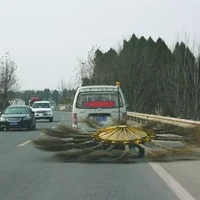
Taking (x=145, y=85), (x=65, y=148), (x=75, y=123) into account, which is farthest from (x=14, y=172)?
(x=145, y=85)

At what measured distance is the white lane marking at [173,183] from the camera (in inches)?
356

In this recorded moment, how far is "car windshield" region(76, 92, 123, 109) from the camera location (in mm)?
17391

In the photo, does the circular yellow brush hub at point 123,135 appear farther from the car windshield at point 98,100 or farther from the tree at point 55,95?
the tree at point 55,95

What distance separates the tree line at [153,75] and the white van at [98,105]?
1461 cm

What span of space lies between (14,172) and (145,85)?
38.4 m

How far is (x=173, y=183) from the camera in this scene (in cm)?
1046

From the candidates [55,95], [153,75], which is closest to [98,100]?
[153,75]

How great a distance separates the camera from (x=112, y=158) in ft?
46.3

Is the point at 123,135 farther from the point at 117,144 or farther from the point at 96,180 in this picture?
the point at 96,180

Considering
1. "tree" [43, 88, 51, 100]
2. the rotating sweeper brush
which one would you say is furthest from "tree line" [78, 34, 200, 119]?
"tree" [43, 88, 51, 100]

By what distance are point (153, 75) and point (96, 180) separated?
40.4m

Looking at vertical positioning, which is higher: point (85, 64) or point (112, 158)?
point (85, 64)

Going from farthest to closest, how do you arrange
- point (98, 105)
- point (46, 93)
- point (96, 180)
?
point (46, 93) < point (98, 105) < point (96, 180)

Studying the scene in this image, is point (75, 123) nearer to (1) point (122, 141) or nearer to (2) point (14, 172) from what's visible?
(1) point (122, 141)
